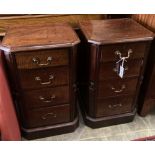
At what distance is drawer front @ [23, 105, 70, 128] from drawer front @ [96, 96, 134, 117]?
21cm

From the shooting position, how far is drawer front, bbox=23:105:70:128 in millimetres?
1132

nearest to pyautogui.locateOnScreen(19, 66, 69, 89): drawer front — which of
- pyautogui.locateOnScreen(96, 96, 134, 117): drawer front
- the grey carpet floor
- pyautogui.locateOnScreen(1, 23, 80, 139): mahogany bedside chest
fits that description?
pyautogui.locateOnScreen(1, 23, 80, 139): mahogany bedside chest

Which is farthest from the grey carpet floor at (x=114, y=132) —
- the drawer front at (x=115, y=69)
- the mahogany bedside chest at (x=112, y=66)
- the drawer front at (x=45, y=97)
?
the drawer front at (x=115, y=69)

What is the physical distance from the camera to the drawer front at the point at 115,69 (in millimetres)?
1041

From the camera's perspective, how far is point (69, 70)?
3.30 ft

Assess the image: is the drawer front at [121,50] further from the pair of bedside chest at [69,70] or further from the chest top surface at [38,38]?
the chest top surface at [38,38]

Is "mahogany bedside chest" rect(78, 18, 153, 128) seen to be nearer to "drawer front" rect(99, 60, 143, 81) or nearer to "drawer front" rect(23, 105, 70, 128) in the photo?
"drawer front" rect(99, 60, 143, 81)

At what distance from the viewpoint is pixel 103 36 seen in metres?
0.97

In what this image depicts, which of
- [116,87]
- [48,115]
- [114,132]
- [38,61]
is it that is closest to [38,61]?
[38,61]

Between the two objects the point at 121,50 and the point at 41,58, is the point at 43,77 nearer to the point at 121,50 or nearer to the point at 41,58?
the point at 41,58
